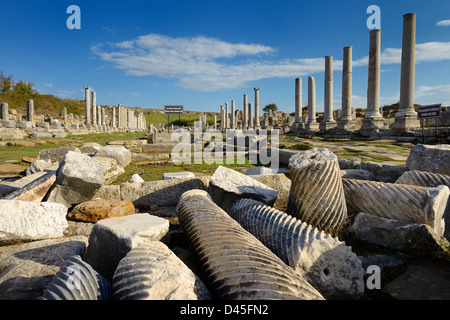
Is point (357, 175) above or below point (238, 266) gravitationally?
above

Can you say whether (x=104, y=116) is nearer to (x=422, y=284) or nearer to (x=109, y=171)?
(x=109, y=171)

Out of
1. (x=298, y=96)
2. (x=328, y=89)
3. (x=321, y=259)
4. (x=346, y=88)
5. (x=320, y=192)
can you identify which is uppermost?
(x=298, y=96)

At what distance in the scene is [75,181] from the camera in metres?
3.74

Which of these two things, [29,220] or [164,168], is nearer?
[29,220]

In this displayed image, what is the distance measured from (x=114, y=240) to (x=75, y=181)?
1878 mm

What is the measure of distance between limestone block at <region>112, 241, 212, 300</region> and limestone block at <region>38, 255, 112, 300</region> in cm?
11

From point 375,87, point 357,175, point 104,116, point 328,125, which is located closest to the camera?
point 357,175

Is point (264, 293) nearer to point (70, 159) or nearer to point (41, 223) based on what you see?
point (41, 223)

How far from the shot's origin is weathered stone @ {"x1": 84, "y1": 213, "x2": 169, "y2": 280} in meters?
2.26

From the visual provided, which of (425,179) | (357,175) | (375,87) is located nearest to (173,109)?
(375,87)

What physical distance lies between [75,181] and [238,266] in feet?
9.37

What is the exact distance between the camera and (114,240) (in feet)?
7.52

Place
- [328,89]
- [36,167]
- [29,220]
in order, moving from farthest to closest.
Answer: [328,89] < [36,167] < [29,220]
